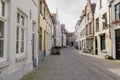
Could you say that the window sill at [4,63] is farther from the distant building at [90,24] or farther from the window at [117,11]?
the distant building at [90,24]

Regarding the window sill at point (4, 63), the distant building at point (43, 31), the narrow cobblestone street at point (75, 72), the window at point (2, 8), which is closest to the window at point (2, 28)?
the window at point (2, 8)

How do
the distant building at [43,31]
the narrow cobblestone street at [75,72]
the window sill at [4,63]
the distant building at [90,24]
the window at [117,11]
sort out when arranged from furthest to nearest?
the distant building at [90,24], the window at [117,11], the distant building at [43,31], the narrow cobblestone street at [75,72], the window sill at [4,63]

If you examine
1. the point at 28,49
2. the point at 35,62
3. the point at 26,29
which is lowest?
the point at 35,62

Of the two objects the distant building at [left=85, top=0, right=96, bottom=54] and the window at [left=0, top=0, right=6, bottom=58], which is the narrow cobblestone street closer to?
the window at [left=0, top=0, right=6, bottom=58]

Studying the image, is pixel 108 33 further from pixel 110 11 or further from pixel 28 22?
pixel 28 22

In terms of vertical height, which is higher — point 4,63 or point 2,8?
point 2,8

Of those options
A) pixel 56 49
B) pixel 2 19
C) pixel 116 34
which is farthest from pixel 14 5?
pixel 56 49

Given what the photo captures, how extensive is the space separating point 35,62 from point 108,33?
35.1 feet

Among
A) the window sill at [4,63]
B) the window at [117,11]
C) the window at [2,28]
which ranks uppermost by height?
the window at [117,11]

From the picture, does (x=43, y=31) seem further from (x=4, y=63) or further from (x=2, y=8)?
(x=4, y=63)

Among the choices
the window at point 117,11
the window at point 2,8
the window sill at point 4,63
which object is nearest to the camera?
the window sill at point 4,63

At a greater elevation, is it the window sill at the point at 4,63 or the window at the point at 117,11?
the window at the point at 117,11

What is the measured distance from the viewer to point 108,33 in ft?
70.1

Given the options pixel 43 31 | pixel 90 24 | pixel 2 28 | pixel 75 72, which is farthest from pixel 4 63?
pixel 90 24
